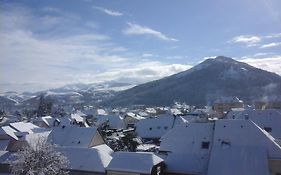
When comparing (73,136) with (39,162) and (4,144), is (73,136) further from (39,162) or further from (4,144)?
(39,162)

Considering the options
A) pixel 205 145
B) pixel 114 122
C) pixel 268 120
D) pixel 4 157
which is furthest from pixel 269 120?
pixel 114 122

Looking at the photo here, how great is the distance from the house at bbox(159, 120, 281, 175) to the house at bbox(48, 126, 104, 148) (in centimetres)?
1364

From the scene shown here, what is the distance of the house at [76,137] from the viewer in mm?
46662

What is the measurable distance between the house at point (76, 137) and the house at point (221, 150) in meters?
13.6

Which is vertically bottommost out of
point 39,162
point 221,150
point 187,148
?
point 39,162

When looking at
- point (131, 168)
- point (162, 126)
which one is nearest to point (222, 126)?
point (131, 168)

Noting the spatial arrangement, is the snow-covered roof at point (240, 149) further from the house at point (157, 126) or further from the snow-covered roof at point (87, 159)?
the house at point (157, 126)

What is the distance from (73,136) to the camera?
48469 mm

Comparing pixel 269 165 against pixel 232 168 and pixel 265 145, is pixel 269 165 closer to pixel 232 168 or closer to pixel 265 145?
pixel 265 145

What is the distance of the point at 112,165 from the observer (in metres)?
31.1

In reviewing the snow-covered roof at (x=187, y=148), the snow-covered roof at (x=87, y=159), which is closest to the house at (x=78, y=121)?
the snow-covered roof at (x=87, y=159)

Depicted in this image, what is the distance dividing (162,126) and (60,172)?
1518 inches

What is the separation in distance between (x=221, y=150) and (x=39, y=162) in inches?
709

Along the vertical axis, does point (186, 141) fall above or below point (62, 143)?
above
